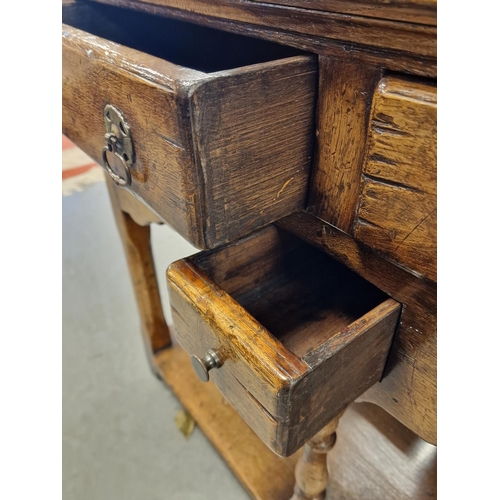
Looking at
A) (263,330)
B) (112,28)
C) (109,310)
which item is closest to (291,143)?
(263,330)

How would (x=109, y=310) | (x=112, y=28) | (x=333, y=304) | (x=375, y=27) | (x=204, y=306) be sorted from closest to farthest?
1. (x=375, y=27)
2. (x=204, y=306)
3. (x=333, y=304)
4. (x=112, y=28)
5. (x=109, y=310)

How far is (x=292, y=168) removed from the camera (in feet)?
1.25

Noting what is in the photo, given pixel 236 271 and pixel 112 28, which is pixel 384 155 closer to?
pixel 236 271

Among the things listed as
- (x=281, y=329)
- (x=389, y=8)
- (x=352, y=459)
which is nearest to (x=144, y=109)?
(x=389, y=8)

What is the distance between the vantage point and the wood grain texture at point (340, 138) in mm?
326

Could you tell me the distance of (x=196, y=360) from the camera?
0.43m

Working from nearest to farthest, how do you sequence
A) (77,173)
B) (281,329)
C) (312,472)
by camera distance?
(281,329) < (312,472) < (77,173)

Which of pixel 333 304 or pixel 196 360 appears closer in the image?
pixel 196 360

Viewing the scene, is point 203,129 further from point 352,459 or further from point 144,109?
point 352,459

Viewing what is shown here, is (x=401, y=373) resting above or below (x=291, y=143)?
below

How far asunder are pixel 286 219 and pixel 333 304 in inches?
4.9

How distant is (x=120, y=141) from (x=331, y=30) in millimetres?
206

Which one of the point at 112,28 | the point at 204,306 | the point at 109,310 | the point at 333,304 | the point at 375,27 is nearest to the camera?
the point at 375,27

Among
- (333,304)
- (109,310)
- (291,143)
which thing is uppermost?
(291,143)
